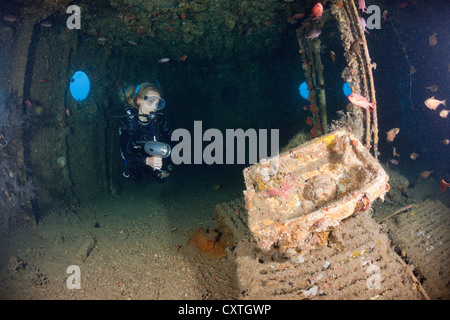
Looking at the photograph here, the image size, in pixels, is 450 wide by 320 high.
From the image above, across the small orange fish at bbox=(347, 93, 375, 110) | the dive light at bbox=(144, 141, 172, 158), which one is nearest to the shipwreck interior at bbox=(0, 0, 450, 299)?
the small orange fish at bbox=(347, 93, 375, 110)

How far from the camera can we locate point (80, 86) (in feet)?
17.8

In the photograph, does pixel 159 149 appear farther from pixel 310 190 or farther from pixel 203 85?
pixel 203 85

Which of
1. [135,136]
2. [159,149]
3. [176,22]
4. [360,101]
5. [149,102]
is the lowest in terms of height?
[159,149]

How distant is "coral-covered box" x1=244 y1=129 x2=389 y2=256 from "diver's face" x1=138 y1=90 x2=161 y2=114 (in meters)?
2.68

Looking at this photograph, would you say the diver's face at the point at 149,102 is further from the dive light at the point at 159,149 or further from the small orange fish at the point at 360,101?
the small orange fish at the point at 360,101

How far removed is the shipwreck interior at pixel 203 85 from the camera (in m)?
4.15

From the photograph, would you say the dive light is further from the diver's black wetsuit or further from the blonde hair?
the blonde hair

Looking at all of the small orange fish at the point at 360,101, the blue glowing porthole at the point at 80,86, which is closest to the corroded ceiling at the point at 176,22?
the blue glowing porthole at the point at 80,86

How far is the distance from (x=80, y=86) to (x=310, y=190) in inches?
220

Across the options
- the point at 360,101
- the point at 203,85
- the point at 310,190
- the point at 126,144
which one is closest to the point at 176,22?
the point at 203,85

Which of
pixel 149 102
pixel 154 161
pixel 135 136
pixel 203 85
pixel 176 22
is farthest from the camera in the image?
pixel 203 85

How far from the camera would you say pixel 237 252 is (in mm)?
2822

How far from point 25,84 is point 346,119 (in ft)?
18.6

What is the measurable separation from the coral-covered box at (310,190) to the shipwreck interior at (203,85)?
1.71 ft
